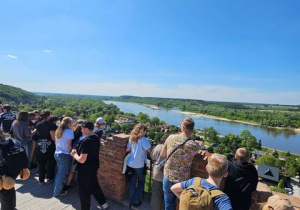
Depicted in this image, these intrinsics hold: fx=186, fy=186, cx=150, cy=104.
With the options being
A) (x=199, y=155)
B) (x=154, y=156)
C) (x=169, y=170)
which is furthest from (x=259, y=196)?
(x=154, y=156)

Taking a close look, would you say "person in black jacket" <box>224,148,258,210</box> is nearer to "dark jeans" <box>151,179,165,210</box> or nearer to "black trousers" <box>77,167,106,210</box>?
"dark jeans" <box>151,179,165,210</box>

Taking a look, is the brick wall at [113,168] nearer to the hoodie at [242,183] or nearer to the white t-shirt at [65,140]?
the white t-shirt at [65,140]

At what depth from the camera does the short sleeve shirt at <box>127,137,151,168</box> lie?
330cm

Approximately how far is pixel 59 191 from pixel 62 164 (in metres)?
0.60

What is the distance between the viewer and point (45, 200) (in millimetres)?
3713

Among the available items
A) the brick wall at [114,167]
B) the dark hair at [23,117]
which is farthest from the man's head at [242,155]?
the dark hair at [23,117]

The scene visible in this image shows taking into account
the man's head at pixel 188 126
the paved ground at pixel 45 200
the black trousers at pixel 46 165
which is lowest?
the paved ground at pixel 45 200

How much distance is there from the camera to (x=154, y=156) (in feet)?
9.93

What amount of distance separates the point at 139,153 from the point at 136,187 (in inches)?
31.6

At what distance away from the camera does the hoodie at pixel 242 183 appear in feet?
7.66

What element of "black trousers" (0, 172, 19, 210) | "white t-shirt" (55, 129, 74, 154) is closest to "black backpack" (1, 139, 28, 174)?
"black trousers" (0, 172, 19, 210)

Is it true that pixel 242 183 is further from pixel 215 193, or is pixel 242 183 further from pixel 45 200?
pixel 45 200

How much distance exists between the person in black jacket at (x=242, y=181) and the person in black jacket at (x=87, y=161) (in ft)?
6.71

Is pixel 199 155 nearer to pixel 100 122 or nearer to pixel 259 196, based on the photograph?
pixel 259 196
